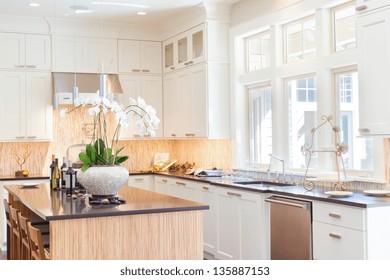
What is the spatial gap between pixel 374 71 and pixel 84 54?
467 centimetres

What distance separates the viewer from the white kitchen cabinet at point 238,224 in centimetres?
529

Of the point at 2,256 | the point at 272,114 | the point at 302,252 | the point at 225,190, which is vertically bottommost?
the point at 2,256

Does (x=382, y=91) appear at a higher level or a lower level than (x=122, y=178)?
higher

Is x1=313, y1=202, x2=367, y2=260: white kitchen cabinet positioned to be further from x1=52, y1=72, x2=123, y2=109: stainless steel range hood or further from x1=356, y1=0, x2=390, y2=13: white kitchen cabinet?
x1=52, y1=72, x2=123, y2=109: stainless steel range hood

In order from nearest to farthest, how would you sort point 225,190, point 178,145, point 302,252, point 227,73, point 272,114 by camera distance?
point 302,252, point 225,190, point 272,114, point 227,73, point 178,145

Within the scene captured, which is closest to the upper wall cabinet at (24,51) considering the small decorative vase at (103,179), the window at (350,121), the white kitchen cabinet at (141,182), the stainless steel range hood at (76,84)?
the stainless steel range hood at (76,84)

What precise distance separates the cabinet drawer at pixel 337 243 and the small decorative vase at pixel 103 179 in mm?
1597

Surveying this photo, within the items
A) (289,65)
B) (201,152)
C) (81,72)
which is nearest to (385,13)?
(289,65)

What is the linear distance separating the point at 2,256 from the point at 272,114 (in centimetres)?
364

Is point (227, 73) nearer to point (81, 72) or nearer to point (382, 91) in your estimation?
point (81, 72)

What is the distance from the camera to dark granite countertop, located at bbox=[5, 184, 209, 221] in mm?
3540

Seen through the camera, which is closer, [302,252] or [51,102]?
[302,252]

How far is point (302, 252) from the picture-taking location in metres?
4.61

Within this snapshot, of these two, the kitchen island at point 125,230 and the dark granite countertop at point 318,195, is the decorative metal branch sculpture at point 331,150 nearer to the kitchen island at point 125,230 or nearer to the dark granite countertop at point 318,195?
the dark granite countertop at point 318,195
